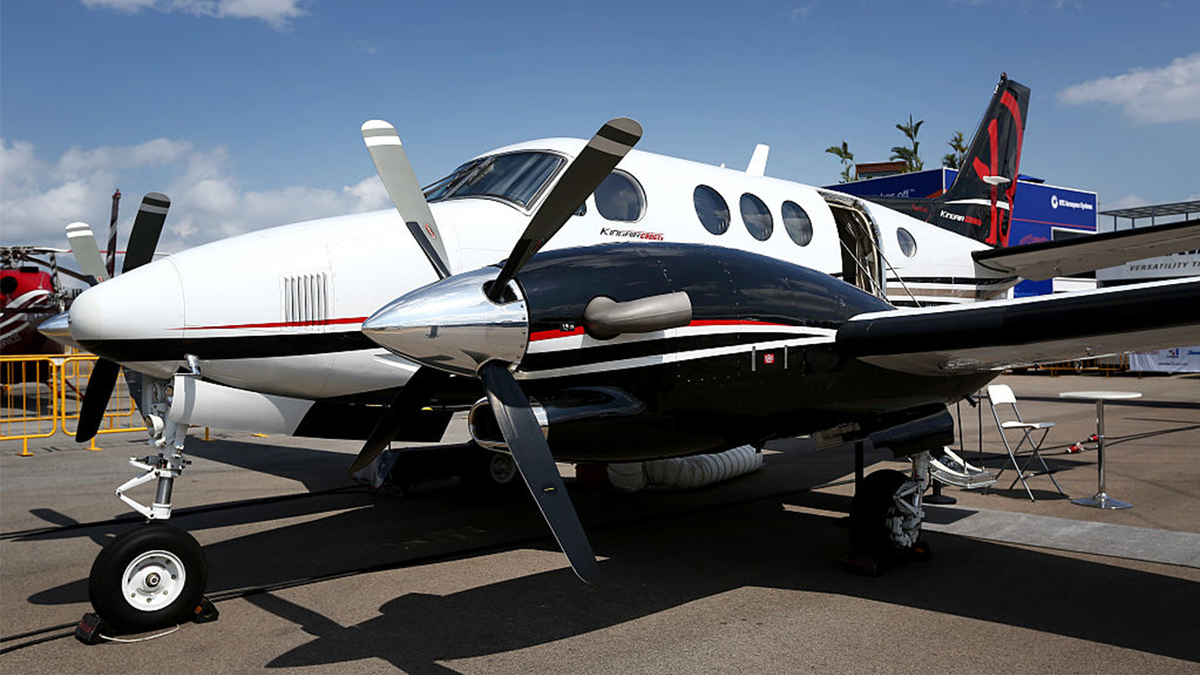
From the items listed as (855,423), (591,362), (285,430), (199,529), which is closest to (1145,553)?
(855,423)

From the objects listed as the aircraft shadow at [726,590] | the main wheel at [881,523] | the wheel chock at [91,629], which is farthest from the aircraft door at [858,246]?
the wheel chock at [91,629]

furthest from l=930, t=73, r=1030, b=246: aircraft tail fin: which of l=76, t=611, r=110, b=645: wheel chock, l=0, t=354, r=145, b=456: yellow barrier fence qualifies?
l=0, t=354, r=145, b=456: yellow barrier fence

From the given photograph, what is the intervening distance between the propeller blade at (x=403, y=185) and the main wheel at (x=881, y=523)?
11.9ft

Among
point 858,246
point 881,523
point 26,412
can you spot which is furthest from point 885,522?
point 26,412

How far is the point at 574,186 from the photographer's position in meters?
4.57

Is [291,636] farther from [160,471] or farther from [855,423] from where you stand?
[855,423]

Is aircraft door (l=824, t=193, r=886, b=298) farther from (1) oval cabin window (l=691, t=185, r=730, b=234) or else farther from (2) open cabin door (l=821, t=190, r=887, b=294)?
(1) oval cabin window (l=691, t=185, r=730, b=234)

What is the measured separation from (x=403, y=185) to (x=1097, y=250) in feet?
23.7

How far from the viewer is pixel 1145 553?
6816 millimetres

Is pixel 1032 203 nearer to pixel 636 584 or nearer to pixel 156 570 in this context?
pixel 636 584

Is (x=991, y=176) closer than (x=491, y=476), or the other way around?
(x=491, y=476)

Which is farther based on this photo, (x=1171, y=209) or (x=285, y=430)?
(x=1171, y=209)

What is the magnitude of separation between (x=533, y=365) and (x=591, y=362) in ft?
1.15

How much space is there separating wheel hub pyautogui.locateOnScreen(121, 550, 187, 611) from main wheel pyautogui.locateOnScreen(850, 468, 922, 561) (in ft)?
15.5
